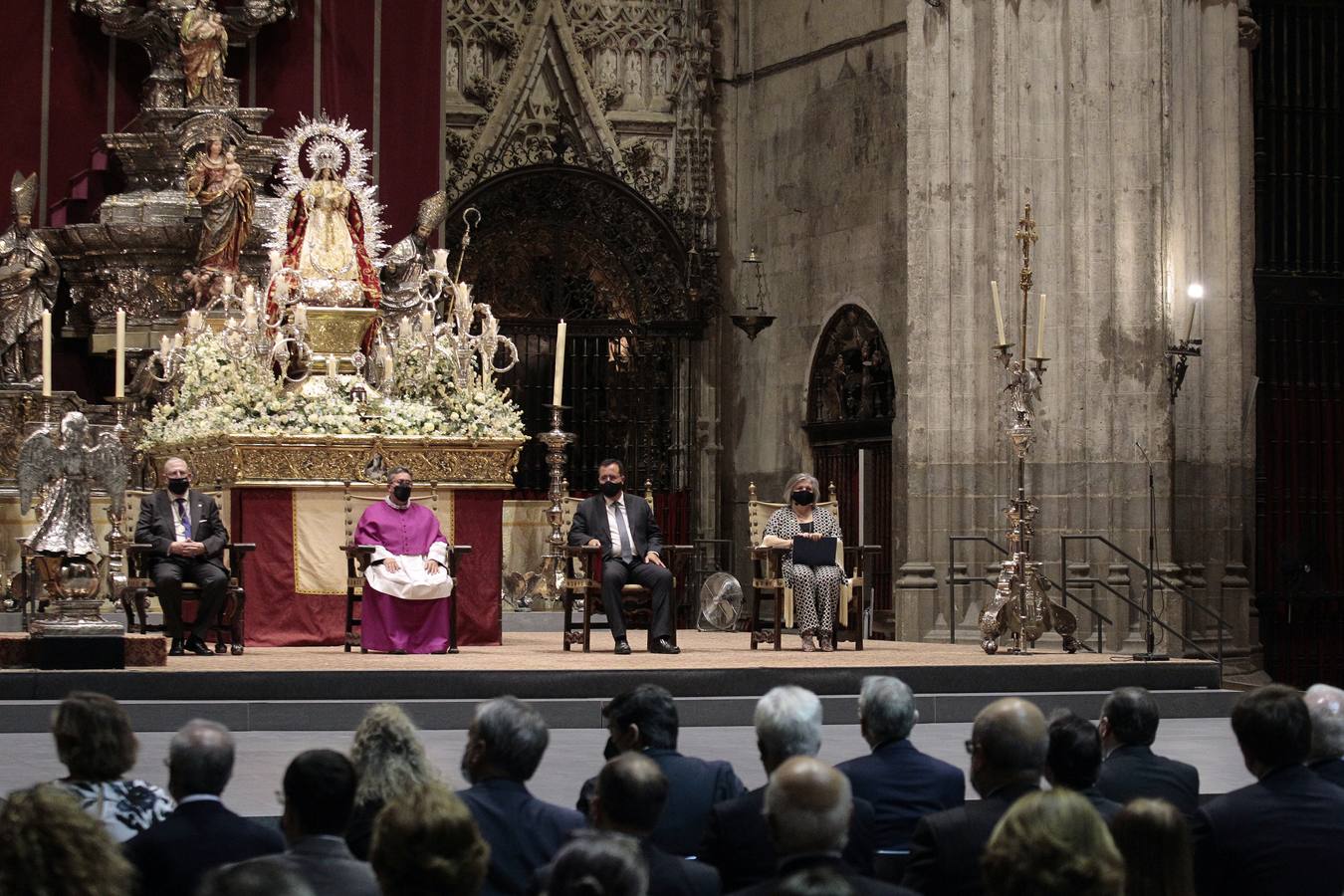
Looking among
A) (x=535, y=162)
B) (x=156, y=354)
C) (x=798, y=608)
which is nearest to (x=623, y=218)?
(x=535, y=162)

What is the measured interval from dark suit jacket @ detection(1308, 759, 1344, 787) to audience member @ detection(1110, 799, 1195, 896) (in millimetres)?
1636

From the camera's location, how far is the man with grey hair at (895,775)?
18.5ft

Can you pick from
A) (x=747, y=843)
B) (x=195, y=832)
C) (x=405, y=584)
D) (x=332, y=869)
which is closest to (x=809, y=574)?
(x=405, y=584)

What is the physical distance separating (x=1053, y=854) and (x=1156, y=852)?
70cm

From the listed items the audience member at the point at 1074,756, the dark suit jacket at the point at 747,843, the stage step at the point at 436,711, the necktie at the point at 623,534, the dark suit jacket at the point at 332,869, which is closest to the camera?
the dark suit jacket at the point at 332,869

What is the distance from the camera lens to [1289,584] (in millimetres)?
18062

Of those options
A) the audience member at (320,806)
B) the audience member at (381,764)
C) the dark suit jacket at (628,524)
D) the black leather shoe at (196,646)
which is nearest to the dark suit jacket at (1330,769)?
the audience member at (381,764)

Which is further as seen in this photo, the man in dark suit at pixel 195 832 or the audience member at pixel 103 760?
the audience member at pixel 103 760

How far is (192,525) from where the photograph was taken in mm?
12625

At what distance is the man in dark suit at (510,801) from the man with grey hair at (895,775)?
3.08 ft

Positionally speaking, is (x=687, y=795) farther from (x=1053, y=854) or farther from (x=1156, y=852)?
(x=1053, y=854)

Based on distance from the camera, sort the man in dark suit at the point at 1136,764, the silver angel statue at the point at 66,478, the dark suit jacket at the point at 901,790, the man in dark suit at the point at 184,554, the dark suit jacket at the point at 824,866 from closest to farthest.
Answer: the dark suit jacket at the point at 824,866 < the dark suit jacket at the point at 901,790 < the man in dark suit at the point at 1136,764 < the silver angel statue at the point at 66,478 < the man in dark suit at the point at 184,554

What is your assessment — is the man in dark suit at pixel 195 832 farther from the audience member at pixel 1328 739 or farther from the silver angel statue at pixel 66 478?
the silver angel statue at pixel 66 478

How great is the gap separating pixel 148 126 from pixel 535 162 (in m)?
3.80
